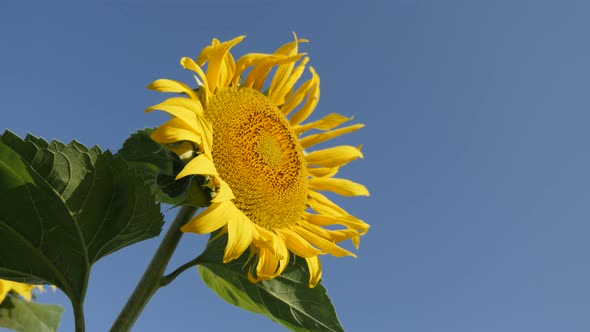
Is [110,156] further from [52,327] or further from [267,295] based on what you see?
[52,327]

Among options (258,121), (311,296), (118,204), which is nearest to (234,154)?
(258,121)

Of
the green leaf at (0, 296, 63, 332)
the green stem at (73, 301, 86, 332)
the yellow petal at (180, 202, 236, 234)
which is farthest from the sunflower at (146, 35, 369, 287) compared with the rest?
the green leaf at (0, 296, 63, 332)

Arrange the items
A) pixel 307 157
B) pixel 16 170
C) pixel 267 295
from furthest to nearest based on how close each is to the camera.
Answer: pixel 307 157 → pixel 267 295 → pixel 16 170

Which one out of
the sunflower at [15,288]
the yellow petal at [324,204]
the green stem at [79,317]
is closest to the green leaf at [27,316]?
the sunflower at [15,288]

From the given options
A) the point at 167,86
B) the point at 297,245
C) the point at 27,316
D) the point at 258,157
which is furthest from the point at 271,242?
the point at 27,316

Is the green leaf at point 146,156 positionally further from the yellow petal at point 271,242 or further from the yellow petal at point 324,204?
the yellow petal at point 324,204

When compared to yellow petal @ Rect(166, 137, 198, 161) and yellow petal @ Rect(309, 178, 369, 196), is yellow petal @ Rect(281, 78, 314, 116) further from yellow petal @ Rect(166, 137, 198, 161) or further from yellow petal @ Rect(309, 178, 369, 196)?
yellow petal @ Rect(166, 137, 198, 161)
